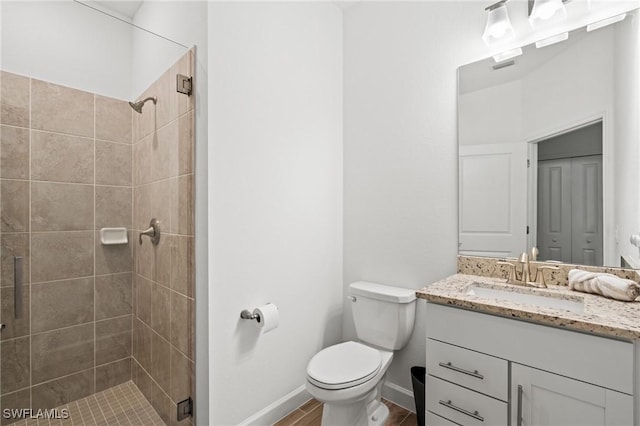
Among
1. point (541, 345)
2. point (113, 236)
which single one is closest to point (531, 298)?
point (541, 345)

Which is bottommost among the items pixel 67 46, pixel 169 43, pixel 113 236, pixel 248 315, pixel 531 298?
pixel 248 315

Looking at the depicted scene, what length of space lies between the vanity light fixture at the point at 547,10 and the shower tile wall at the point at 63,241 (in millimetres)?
2082

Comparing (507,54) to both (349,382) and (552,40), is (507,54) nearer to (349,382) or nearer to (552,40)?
→ (552,40)

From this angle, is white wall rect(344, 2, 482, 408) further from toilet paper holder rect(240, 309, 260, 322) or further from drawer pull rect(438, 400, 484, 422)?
toilet paper holder rect(240, 309, 260, 322)

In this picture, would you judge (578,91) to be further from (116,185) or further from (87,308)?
(87,308)

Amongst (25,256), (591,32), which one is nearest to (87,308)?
(25,256)

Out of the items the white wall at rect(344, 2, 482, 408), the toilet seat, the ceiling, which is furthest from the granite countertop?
the ceiling

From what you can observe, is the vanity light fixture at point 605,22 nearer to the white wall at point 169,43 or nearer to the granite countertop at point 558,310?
the granite countertop at point 558,310

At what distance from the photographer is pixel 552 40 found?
1.57 metres

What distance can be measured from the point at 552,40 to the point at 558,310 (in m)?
1.33

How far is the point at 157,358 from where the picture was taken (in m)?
1.66

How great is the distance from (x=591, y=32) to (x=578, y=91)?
27cm

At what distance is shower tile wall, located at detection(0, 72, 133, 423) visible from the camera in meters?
1.32
